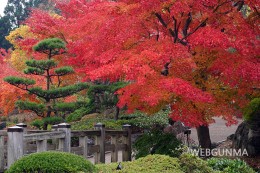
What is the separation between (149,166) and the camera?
6023 mm

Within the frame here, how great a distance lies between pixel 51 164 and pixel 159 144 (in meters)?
5.17

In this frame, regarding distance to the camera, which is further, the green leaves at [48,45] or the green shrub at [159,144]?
the green leaves at [48,45]

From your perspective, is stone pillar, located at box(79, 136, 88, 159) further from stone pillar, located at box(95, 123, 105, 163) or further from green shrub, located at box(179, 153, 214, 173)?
green shrub, located at box(179, 153, 214, 173)

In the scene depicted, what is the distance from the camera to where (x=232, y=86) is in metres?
10.0

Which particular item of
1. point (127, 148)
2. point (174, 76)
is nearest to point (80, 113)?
point (127, 148)

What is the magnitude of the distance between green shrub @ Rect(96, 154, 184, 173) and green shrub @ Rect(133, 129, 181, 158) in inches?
123

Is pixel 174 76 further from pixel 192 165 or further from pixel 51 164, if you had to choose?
pixel 51 164

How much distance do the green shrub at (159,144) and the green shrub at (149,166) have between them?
10.2ft

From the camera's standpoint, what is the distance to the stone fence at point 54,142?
23.2 feet

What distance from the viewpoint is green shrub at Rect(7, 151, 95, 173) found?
5039 millimetres

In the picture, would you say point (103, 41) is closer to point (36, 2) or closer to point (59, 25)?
point (59, 25)

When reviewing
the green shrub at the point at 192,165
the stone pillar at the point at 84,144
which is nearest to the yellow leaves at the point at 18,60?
the stone pillar at the point at 84,144

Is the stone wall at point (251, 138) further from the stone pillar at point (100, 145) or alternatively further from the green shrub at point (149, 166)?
the green shrub at point (149, 166)

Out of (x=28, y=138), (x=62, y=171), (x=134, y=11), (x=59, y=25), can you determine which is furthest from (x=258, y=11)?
(x=59, y=25)
